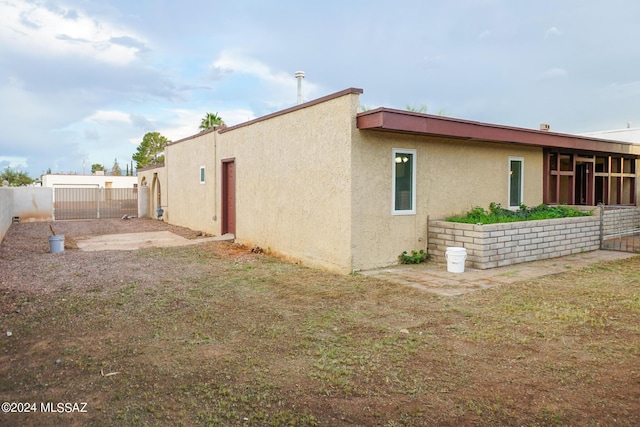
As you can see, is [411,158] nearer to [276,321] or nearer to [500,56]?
[276,321]

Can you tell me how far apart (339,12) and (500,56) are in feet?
19.1

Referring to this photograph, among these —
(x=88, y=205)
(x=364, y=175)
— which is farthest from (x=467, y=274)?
(x=88, y=205)

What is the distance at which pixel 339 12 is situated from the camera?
12.4 m

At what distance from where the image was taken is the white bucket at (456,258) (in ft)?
24.3

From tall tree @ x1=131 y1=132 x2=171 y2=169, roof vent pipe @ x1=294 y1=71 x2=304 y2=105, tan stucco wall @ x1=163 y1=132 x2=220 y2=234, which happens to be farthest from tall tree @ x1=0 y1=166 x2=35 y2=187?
roof vent pipe @ x1=294 y1=71 x2=304 y2=105

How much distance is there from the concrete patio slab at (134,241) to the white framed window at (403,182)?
590 cm

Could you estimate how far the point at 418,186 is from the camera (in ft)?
28.1

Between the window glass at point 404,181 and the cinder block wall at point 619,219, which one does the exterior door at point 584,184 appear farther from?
the window glass at point 404,181

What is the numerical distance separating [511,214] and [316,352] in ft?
24.5

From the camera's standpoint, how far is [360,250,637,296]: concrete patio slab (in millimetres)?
6531

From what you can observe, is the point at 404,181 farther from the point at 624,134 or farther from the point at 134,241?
the point at 624,134

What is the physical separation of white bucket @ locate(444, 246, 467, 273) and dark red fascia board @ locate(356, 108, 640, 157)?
89.7 inches

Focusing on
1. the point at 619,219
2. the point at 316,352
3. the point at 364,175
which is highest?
the point at 364,175

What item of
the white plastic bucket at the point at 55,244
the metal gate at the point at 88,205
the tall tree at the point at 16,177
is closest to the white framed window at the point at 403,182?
the white plastic bucket at the point at 55,244
